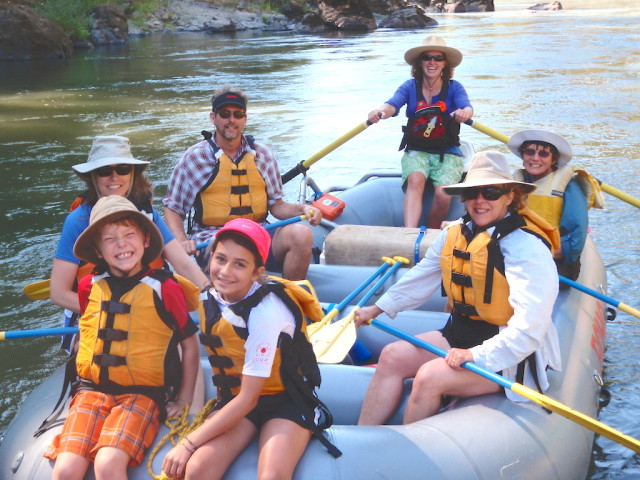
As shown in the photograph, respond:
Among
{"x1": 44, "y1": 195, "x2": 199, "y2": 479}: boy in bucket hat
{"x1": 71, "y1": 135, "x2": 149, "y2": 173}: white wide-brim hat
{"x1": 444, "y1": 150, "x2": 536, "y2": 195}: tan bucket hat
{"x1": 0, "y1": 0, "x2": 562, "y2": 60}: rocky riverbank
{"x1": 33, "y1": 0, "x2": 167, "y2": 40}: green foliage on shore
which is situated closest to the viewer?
{"x1": 44, "y1": 195, "x2": 199, "y2": 479}: boy in bucket hat

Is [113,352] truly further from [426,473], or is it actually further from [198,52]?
[198,52]

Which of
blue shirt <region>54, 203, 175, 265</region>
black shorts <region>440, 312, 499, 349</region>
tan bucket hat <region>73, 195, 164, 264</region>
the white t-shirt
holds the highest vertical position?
tan bucket hat <region>73, 195, 164, 264</region>

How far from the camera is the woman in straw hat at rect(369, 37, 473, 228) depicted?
409 cm

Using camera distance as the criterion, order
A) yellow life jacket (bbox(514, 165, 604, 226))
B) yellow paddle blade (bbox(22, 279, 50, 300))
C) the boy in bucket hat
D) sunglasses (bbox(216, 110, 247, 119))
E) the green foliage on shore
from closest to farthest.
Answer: the boy in bucket hat, yellow paddle blade (bbox(22, 279, 50, 300)), yellow life jacket (bbox(514, 165, 604, 226)), sunglasses (bbox(216, 110, 247, 119)), the green foliage on shore

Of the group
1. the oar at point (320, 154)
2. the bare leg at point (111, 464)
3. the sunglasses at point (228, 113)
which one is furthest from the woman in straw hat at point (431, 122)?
the bare leg at point (111, 464)

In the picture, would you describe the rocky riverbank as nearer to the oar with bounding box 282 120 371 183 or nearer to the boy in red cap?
the oar with bounding box 282 120 371 183

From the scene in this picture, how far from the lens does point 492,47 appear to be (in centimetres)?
1730

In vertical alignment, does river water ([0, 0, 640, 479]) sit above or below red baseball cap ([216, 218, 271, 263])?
below

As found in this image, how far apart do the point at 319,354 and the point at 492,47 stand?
51.7 ft

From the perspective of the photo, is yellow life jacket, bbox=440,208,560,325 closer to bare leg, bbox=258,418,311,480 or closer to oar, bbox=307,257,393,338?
oar, bbox=307,257,393,338

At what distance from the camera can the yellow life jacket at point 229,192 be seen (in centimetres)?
353

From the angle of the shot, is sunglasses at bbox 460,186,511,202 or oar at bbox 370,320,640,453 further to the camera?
sunglasses at bbox 460,186,511,202

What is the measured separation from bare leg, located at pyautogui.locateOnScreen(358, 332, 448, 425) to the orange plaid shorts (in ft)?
2.17

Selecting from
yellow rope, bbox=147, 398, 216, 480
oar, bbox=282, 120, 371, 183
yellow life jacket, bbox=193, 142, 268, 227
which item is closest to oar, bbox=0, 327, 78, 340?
yellow rope, bbox=147, 398, 216, 480
